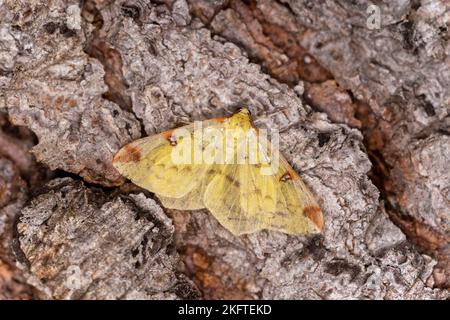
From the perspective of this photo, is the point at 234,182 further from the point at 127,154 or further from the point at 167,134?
the point at 127,154

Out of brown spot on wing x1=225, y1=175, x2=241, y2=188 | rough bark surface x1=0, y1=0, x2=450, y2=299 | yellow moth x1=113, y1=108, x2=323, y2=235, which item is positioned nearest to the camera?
rough bark surface x1=0, y1=0, x2=450, y2=299

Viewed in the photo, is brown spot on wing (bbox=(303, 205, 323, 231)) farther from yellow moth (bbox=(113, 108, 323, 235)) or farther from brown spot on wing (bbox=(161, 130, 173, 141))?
brown spot on wing (bbox=(161, 130, 173, 141))

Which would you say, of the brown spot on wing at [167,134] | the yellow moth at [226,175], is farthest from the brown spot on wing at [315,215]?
the brown spot on wing at [167,134]

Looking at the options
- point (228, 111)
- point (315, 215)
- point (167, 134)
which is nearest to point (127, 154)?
point (167, 134)

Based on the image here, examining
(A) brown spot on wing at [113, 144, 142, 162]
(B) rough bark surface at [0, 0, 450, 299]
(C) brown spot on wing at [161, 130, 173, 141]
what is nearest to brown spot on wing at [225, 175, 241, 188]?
(B) rough bark surface at [0, 0, 450, 299]

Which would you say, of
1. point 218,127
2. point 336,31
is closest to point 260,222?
point 218,127

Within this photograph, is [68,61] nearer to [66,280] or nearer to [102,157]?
[102,157]

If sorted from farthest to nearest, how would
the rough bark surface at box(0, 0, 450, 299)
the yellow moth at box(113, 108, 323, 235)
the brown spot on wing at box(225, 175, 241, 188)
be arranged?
the brown spot on wing at box(225, 175, 241, 188)
the yellow moth at box(113, 108, 323, 235)
the rough bark surface at box(0, 0, 450, 299)

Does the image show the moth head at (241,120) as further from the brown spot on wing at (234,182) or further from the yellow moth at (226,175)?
the brown spot on wing at (234,182)
